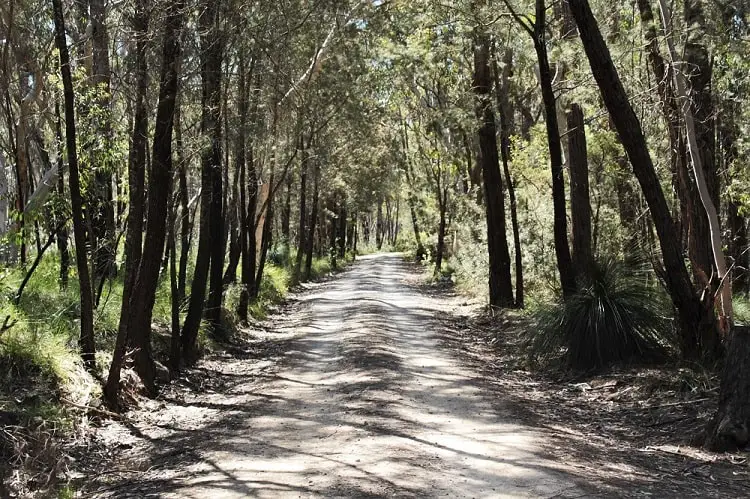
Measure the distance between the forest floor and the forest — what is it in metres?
0.12

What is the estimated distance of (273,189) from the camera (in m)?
23.1

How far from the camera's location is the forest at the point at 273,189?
27.7 feet

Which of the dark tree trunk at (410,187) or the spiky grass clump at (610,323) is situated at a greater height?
the dark tree trunk at (410,187)

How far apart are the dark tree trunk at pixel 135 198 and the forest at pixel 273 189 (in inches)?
1.5

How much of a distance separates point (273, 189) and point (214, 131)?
10.2 m

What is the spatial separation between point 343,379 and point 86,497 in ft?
16.7

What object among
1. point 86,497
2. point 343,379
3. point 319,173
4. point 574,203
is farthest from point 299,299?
point 86,497

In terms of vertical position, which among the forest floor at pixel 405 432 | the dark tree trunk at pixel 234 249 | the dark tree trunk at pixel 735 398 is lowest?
the forest floor at pixel 405 432

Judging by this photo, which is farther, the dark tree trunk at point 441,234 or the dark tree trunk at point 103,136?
the dark tree trunk at point 441,234

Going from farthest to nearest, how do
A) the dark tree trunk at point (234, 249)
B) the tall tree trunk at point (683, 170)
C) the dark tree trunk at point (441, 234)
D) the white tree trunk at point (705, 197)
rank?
1. the dark tree trunk at point (441, 234)
2. the dark tree trunk at point (234, 249)
3. the tall tree trunk at point (683, 170)
4. the white tree trunk at point (705, 197)

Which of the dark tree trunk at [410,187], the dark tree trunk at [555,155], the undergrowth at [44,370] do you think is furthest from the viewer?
the dark tree trunk at [410,187]

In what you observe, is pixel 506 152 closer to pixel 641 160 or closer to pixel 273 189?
pixel 273 189

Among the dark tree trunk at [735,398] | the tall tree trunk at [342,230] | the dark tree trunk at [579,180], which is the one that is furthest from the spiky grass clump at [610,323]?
the tall tree trunk at [342,230]

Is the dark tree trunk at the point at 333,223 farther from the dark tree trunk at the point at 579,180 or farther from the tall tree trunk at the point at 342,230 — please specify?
the dark tree trunk at the point at 579,180
